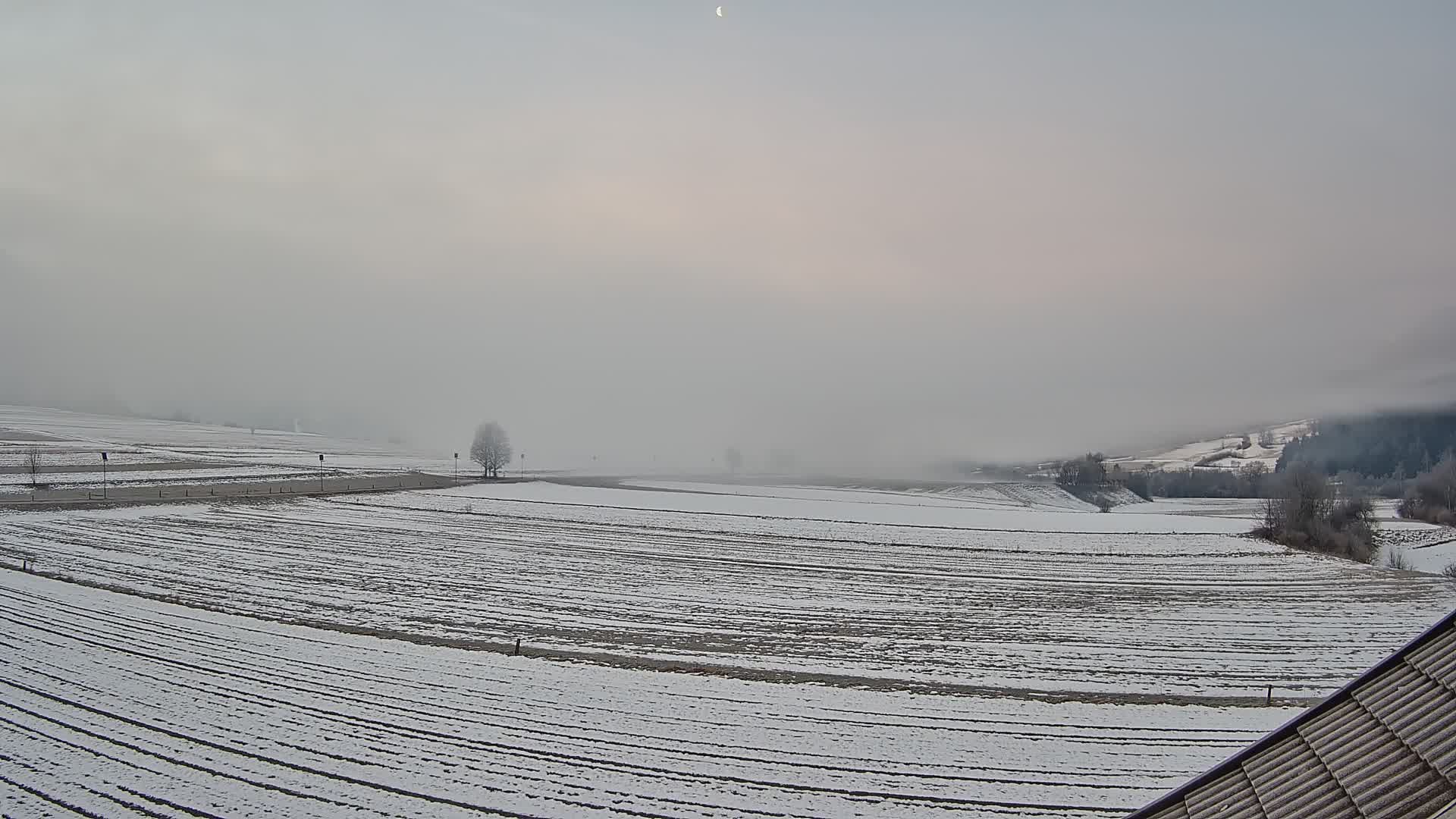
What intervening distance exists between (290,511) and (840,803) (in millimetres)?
63788

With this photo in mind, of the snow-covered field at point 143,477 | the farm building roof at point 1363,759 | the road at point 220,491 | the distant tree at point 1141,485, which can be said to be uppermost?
the farm building roof at point 1363,759

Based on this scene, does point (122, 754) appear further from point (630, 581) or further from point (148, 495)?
point (148, 495)

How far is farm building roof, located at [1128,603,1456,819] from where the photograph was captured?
4.89m

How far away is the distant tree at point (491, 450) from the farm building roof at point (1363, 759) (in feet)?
380

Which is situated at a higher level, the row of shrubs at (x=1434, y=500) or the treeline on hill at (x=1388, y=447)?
the treeline on hill at (x=1388, y=447)

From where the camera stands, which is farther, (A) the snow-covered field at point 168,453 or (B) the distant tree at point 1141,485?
(B) the distant tree at point 1141,485

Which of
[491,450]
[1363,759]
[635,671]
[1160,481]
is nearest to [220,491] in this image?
[491,450]

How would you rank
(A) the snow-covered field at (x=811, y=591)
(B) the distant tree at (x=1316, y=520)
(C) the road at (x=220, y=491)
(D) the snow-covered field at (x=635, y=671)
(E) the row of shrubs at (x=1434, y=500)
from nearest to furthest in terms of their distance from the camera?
1. (D) the snow-covered field at (x=635, y=671)
2. (A) the snow-covered field at (x=811, y=591)
3. (B) the distant tree at (x=1316, y=520)
4. (C) the road at (x=220, y=491)
5. (E) the row of shrubs at (x=1434, y=500)

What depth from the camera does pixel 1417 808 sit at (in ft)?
15.4

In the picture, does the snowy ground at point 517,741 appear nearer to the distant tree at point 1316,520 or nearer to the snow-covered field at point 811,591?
the snow-covered field at point 811,591

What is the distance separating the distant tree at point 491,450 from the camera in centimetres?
11512

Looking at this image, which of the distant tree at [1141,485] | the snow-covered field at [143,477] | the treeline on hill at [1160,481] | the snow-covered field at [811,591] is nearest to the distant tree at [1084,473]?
the treeline on hill at [1160,481]

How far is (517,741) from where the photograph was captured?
675 inches

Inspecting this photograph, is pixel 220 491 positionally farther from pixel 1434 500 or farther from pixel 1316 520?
pixel 1434 500
